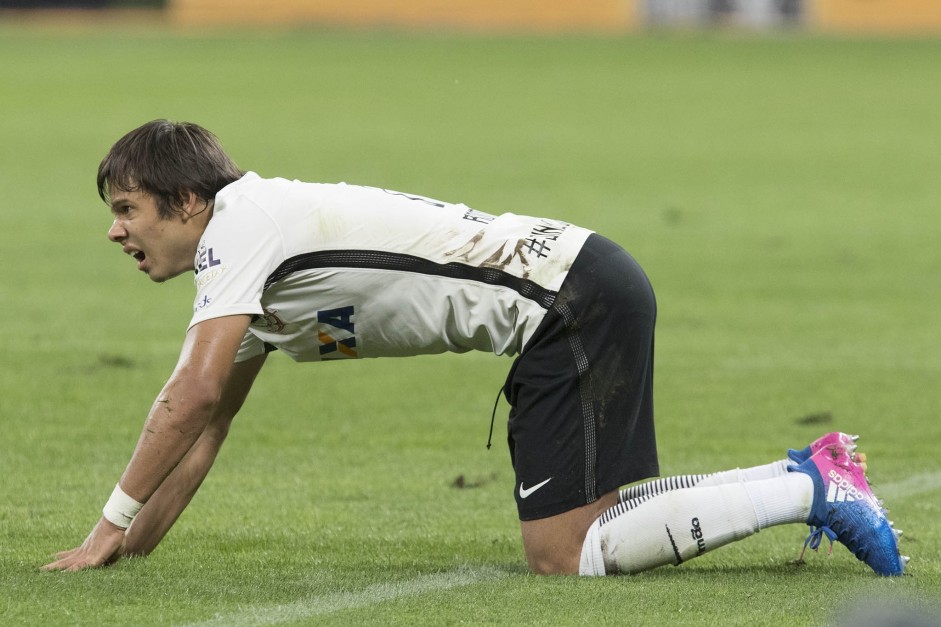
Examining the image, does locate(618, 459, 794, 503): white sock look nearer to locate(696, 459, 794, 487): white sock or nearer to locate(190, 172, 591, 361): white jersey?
locate(696, 459, 794, 487): white sock

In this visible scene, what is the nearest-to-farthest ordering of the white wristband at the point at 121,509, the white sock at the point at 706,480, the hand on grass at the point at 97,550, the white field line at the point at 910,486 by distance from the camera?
the white wristband at the point at 121,509 < the hand on grass at the point at 97,550 < the white sock at the point at 706,480 < the white field line at the point at 910,486

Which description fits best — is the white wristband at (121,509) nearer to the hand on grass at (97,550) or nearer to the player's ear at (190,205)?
the hand on grass at (97,550)

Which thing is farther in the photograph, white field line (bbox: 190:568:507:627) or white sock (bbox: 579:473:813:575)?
white sock (bbox: 579:473:813:575)

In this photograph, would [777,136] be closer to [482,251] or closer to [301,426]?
[301,426]

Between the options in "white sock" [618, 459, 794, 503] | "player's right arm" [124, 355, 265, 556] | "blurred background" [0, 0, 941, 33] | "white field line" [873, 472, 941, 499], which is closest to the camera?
"white sock" [618, 459, 794, 503]

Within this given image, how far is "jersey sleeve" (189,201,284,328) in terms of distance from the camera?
468 cm

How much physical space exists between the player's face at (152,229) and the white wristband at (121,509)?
64cm

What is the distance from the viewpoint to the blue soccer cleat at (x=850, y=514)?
4941mm

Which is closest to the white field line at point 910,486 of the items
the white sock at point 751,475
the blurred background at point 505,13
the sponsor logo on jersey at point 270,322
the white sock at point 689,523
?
the white sock at point 751,475

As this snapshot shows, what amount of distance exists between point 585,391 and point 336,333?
0.77 meters

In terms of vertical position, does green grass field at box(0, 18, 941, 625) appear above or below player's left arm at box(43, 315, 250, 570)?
below

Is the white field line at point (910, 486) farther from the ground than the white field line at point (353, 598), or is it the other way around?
the white field line at point (353, 598)

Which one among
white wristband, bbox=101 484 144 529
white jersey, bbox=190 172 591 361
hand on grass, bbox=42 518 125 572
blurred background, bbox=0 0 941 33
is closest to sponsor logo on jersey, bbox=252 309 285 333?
white jersey, bbox=190 172 591 361

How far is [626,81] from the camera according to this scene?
1436 inches
